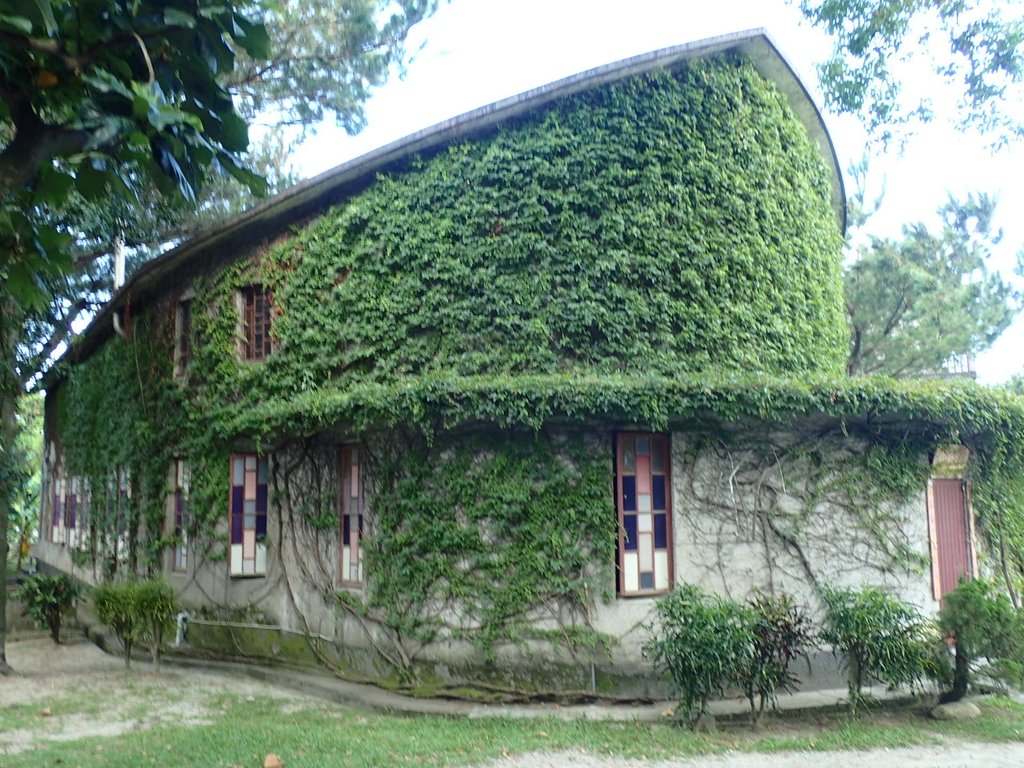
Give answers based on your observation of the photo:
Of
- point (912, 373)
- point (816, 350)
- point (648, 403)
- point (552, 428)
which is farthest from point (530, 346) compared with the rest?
point (912, 373)

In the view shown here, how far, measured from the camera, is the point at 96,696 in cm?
1054

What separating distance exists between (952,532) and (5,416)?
42.7 feet

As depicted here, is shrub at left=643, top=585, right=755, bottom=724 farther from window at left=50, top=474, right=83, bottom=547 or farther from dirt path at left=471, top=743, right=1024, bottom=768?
window at left=50, top=474, right=83, bottom=547

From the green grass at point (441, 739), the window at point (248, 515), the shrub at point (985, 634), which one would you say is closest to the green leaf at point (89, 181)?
the green grass at point (441, 739)

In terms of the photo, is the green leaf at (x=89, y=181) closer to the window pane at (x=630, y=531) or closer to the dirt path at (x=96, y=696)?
the dirt path at (x=96, y=696)

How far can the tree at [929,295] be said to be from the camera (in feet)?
64.2

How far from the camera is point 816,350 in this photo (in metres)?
12.0

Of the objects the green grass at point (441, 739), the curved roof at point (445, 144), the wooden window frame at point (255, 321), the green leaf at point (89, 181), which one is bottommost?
the green grass at point (441, 739)

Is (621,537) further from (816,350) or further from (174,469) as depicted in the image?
(174,469)

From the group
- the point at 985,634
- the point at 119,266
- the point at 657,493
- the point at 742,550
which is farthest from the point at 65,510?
the point at 985,634

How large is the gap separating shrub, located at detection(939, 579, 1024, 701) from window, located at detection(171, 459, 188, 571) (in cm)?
1059

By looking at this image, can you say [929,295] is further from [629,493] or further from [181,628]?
[181,628]

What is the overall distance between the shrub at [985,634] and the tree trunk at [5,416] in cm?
1135

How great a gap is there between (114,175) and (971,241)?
808 inches
